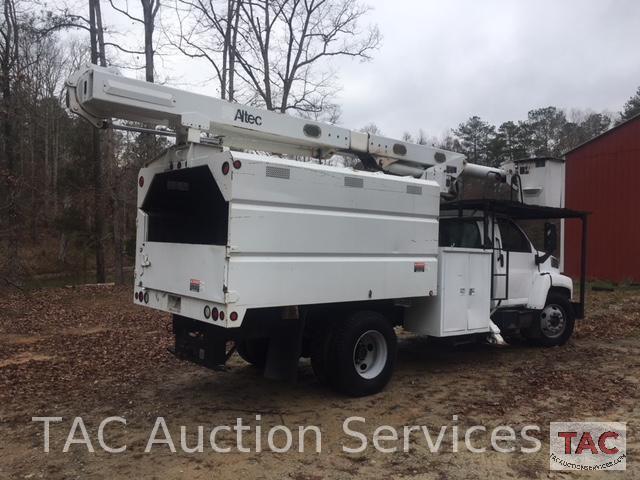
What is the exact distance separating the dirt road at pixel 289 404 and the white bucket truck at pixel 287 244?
56 centimetres

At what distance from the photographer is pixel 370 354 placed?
6344mm

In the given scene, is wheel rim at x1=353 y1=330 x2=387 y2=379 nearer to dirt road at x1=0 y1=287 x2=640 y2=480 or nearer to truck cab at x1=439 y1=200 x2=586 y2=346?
dirt road at x1=0 y1=287 x2=640 y2=480

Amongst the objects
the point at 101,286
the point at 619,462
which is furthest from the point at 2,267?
the point at 619,462

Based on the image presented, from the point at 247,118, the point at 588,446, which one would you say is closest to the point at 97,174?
the point at 247,118

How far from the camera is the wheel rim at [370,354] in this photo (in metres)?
6.19

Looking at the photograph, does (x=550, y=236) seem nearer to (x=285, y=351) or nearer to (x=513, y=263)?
(x=513, y=263)

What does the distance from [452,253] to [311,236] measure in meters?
2.29

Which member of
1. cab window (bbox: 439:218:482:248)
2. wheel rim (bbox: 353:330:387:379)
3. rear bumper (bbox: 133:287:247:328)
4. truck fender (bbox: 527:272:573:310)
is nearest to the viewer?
rear bumper (bbox: 133:287:247:328)

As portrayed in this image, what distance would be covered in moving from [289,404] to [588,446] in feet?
9.60

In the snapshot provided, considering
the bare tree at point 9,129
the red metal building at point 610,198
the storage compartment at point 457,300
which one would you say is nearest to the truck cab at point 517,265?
the storage compartment at point 457,300

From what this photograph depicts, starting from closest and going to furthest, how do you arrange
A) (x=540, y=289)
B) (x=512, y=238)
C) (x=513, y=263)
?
(x=513, y=263) < (x=512, y=238) < (x=540, y=289)

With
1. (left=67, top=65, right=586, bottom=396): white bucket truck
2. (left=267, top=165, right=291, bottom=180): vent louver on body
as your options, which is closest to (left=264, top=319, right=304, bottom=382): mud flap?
(left=67, top=65, right=586, bottom=396): white bucket truck

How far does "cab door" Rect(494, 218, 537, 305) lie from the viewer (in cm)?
796

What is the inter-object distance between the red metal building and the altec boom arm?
1330 centimetres
